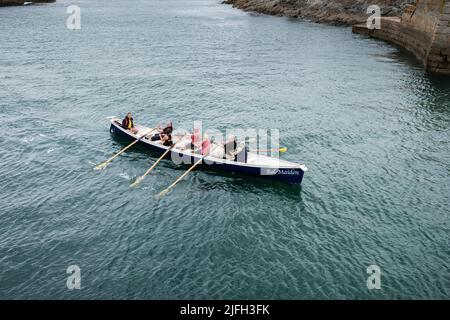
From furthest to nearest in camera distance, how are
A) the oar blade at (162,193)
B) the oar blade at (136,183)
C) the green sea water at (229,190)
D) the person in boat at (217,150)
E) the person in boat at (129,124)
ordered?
1. the person in boat at (129,124)
2. the person in boat at (217,150)
3. the oar blade at (136,183)
4. the oar blade at (162,193)
5. the green sea water at (229,190)

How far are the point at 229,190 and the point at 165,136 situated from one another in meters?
7.26

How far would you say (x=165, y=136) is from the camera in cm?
2908

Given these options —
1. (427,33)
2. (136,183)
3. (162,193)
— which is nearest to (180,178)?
(162,193)

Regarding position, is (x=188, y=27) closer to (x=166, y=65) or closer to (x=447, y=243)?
(x=166, y=65)

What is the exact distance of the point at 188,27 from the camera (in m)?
89.5

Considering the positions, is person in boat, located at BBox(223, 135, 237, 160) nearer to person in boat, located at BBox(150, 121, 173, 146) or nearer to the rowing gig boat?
the rowing gig boat

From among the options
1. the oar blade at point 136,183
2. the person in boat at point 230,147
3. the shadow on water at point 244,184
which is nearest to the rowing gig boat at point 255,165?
the shadow on water at point 244,184

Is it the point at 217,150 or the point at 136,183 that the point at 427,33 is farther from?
the point at 136,183

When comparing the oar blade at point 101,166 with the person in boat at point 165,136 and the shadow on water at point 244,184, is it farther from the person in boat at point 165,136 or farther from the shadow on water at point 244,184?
the shadow on water at point 244,184

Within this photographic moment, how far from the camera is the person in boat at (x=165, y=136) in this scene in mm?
29014

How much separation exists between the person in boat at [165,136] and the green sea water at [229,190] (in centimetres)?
180

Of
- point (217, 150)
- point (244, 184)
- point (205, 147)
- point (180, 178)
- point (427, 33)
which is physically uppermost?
point (427, 33)

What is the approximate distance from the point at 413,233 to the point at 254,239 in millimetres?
8602
